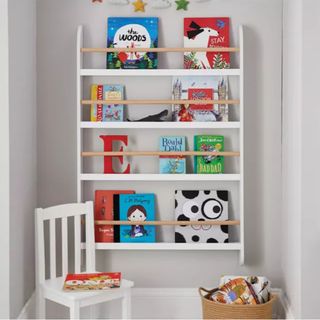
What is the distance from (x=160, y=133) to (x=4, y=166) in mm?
1018

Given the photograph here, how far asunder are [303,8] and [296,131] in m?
0.61

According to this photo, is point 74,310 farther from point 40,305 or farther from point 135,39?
point 135,39

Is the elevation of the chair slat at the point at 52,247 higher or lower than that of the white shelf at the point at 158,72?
lower

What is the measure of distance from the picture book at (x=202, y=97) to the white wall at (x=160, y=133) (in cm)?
13

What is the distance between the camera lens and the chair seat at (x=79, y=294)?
3.41m

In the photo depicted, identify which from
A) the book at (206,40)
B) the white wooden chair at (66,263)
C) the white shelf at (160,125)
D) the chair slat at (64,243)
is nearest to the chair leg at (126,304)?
the white wooden chair at (66,263)

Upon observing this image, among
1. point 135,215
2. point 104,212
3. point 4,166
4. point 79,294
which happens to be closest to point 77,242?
point 104,212

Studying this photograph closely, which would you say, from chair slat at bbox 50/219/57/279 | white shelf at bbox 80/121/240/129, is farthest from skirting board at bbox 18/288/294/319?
white shelf at bbox 80/121/240/129

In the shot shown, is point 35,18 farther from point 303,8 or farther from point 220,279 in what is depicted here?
point 220,279

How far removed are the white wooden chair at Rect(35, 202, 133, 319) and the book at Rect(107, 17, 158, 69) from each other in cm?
84

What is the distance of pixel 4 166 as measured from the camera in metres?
3.34

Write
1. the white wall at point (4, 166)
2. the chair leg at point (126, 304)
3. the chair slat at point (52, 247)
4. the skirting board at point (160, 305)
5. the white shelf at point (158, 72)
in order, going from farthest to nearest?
the skirting board at point (160, 305) < the white shelf at point (158, 72) < the chair slat at point (52, 247) < the chair leg at point (126, 304) < the white wall at point (4, 166)

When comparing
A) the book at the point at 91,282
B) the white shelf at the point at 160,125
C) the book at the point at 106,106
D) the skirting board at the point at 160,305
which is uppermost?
the book at the point at 106,106

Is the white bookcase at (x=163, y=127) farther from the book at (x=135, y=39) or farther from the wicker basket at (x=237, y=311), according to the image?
the wicker basket at (x=237, y=311)
